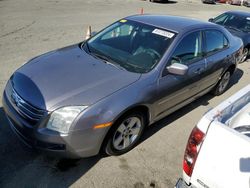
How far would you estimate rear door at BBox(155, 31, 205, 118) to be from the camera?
11.7 feet

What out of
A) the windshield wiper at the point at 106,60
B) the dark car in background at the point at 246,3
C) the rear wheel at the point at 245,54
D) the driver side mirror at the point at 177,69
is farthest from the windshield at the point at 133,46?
the dark car in background at the point at 246,3

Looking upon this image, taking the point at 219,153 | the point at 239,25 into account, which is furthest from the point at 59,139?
the point at 239,25

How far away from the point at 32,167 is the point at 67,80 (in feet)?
3.87

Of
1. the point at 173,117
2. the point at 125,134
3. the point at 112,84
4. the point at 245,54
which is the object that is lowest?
the point at 173,117

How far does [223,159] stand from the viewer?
1.69 meters

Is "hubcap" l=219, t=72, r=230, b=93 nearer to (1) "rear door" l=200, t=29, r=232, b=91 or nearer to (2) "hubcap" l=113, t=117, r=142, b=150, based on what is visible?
(1) "rear door" l=200, t=29, r=232, b=91

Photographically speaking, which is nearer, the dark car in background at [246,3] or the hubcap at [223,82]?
the hubcap at [223,82]

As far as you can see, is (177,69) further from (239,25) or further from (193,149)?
A: (239,25)

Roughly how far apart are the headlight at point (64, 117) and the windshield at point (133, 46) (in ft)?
3.42

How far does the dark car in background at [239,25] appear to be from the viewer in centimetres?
757

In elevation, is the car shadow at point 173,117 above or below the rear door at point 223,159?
below

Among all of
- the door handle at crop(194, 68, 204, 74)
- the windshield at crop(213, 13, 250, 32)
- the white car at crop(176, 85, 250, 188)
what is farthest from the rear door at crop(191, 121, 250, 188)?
the windshield at crop(213, 13, 250, 32)

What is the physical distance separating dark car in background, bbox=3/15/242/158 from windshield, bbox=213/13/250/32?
4017 millimetres

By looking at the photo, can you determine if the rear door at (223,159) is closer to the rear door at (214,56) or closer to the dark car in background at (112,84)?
the dark car in background at (112,84)
